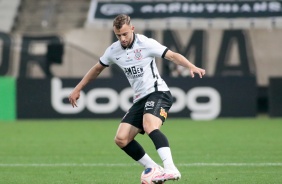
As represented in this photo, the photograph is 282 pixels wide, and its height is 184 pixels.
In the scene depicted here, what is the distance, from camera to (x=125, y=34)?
9.95 meters

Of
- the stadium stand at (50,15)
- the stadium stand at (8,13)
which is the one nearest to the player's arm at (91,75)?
the stadium stand at (50,15)

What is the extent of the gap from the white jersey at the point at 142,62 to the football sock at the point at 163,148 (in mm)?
628

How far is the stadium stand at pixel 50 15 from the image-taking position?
102ft

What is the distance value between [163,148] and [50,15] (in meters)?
22.5

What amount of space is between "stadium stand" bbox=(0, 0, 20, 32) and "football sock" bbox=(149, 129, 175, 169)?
69.9ft

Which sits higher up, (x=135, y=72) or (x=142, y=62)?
(x=142, y=62)

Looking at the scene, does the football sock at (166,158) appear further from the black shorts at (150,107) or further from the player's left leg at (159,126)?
the black shorts at (150,107)

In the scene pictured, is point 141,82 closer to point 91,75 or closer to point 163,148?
point 91,75

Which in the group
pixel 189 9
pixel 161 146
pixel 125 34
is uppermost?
pixel 125 34

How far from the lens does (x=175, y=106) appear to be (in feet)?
77.7

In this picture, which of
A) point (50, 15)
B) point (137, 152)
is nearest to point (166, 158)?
point (137, 152)

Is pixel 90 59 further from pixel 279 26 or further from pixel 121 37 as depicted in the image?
pixel 121 37

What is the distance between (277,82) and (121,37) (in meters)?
15.0

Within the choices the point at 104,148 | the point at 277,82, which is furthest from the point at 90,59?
the point at 104,148
